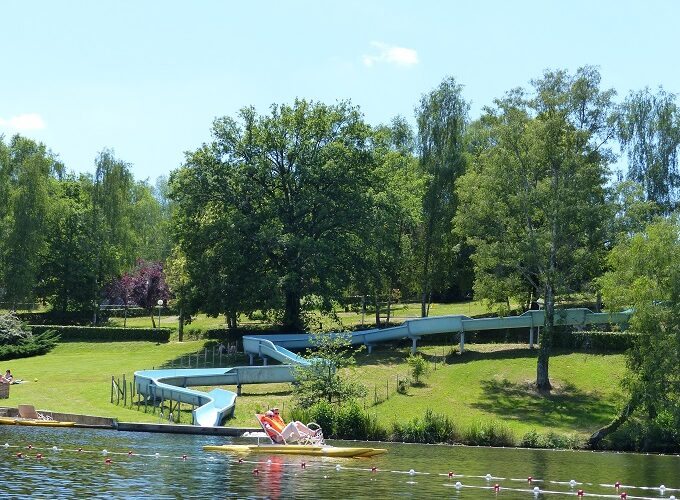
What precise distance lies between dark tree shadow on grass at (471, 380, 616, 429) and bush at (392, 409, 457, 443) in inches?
267

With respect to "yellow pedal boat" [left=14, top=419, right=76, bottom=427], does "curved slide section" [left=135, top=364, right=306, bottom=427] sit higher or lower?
higher

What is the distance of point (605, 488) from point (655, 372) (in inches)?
582

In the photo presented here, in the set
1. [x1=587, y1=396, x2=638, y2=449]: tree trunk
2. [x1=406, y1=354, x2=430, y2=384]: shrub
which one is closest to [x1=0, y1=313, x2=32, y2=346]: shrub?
[x1=406, y1=354, x2=430, y2=384]: shrub

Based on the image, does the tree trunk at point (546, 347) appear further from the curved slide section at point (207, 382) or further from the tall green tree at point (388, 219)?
the tall green tree at point (388, 219)

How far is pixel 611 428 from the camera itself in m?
49.2

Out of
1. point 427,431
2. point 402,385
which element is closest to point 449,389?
point 402,385

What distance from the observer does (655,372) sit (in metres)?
46.9

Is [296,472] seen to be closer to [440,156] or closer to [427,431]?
[427,431]

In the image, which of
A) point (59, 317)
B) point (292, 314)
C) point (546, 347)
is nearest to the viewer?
point (546, 347)

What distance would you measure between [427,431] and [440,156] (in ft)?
141

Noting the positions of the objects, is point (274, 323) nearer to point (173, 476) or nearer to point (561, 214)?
point (561, 214)

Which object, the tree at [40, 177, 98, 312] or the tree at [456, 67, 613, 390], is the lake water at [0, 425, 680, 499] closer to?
the tree at [456, 67, 613, 390]

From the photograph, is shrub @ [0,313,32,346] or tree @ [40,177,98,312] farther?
tree @ [40,177,98,312]

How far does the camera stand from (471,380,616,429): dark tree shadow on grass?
175ft
